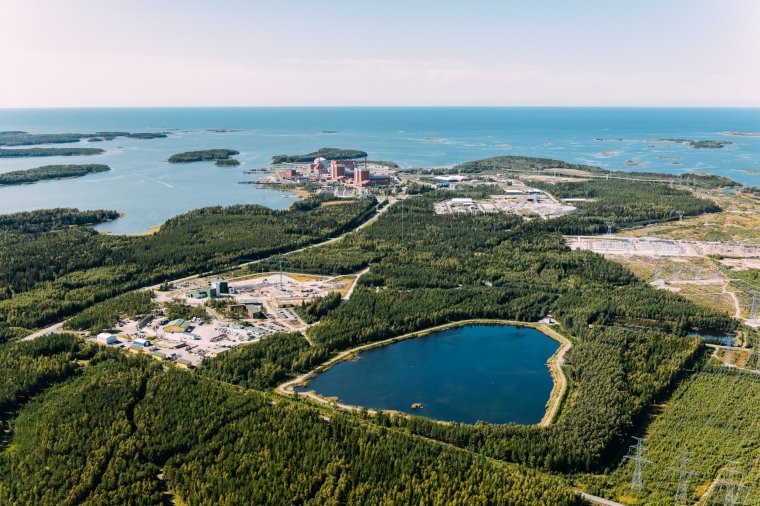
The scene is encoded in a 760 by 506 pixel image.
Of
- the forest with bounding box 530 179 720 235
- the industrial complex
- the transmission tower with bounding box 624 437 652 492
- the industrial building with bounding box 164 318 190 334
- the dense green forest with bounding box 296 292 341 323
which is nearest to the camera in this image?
the transmission tower with bounding box 624 437 652 492

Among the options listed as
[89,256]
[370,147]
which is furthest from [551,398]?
[370,147]

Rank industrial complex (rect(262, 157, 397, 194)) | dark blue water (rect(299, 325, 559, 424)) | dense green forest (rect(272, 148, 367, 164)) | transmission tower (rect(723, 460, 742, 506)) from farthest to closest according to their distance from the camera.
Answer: dense green forest (rect(272, 148, 367, 164)) → industrial complex (rect(262, 157, 397, 194)) → dark blue water (rect(299, 325, 559, 424)) → transmission tower (rect(723, 460, 742, 506))

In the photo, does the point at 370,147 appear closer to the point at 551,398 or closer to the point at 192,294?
the point at 192,294

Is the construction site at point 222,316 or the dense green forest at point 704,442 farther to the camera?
the construction site at point 222,316

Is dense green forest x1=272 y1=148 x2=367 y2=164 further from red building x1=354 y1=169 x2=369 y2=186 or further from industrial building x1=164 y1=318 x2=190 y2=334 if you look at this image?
industrial building x1=164 y1=318 x2=190 y2=334

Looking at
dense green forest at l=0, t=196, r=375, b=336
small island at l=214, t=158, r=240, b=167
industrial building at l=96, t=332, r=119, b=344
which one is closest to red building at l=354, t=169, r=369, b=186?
dense green forest at l=0, t=196, r=375, b=336

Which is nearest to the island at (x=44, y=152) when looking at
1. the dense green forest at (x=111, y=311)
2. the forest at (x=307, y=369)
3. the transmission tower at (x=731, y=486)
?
the forest at (x=307, y=369)

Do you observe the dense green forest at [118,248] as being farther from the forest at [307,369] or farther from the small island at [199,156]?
the small island at [199,156]
